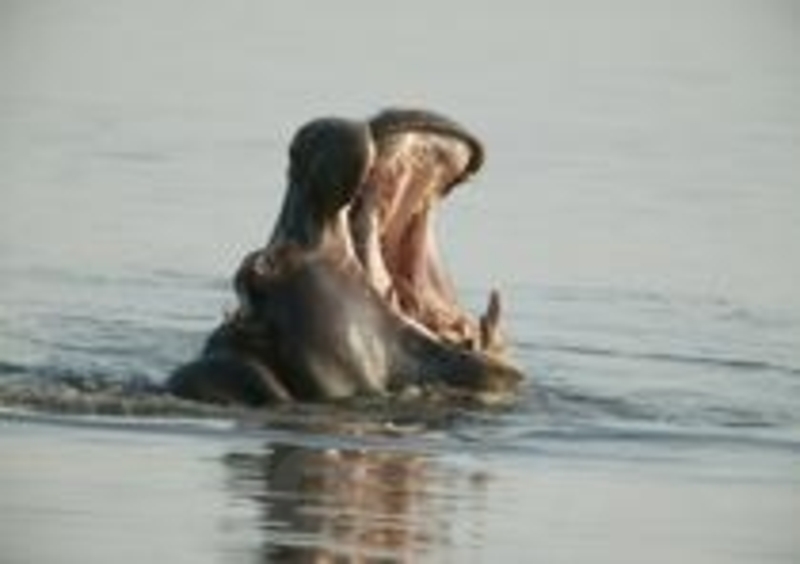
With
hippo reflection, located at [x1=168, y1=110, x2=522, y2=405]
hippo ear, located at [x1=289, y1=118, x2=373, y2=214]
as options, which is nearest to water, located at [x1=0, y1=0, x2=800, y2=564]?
hippo reflection, located at [x1=168, y1=110, x2=522, y2=405]

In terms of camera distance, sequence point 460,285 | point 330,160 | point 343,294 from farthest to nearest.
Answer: point 460,285 < point 343,294 < point 330,160

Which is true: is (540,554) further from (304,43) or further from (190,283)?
(304,43)

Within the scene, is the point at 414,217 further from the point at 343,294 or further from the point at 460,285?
the point at 460,285

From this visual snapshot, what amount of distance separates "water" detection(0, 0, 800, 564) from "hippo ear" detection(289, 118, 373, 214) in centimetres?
83

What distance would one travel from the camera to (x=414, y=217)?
16547mm

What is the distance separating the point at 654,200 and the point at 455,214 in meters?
2.05

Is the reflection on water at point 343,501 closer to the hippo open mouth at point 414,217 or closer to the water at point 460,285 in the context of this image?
the water at point 460,285

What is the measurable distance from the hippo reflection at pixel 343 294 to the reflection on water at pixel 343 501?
2.43ft

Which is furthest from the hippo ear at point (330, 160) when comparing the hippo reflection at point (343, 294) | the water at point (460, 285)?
the water at point (460, 285)

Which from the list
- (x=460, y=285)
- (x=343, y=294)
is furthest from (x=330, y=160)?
(x=460, y=285)

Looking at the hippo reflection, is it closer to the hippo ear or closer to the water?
the hippo ear

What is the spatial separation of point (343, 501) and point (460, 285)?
7720mm

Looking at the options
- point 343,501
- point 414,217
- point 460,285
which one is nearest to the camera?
point 343,501

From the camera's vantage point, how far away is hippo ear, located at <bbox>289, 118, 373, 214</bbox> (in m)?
15.6
